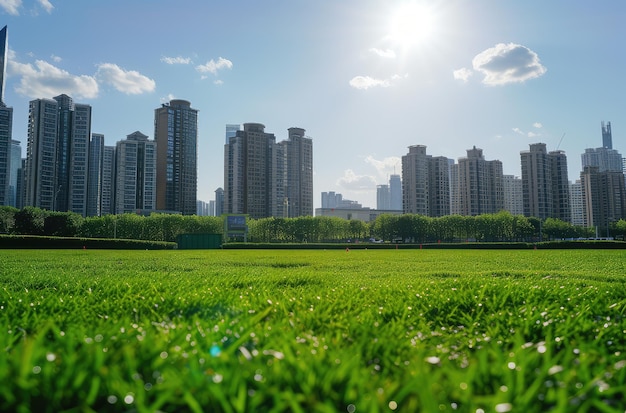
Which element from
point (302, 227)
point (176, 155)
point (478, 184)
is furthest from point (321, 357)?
point (478, 184)

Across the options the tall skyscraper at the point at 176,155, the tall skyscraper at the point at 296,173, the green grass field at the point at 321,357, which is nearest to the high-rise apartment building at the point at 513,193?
the tall skyscraper at the point at 296,173

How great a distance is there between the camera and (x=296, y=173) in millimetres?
116375

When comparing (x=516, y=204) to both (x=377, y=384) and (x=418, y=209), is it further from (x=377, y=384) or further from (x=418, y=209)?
(x=377, y=384)

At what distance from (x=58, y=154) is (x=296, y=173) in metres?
56.5

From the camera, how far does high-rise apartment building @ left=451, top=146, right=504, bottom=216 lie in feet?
383

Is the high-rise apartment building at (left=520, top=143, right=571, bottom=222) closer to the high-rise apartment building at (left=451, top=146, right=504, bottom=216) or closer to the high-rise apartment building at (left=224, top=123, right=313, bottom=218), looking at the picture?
the high-rise apartment building at (left=451, top=146, right=504, bottom=216)

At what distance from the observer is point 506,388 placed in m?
1.32

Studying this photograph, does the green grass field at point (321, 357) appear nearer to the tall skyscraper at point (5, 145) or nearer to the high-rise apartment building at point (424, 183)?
the tall skyscraper at point (5, 145)

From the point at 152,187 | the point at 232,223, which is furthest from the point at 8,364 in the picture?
the point at 152,187

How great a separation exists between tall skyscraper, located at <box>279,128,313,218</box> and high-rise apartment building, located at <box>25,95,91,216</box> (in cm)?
4838

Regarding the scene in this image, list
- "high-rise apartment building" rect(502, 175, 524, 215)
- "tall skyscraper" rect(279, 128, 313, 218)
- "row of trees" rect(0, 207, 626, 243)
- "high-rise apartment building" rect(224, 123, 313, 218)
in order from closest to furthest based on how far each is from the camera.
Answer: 1. "row of trees" rect(0, 207, 626, 243)
2. "high-rise apartment building" rect(224, 123, 313, 218)
3. "tall skyscraper" rect(279, 128, 313, 218)
4. "high-rise apartment building" rect(502, 175, 524, 215)

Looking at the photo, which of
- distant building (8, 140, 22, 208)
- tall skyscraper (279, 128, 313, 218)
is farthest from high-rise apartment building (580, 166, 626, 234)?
distant building (8, 140, 22, 208)

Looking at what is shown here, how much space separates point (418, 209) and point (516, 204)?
62.8 m

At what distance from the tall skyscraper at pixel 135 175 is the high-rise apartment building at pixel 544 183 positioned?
92.7 metres
